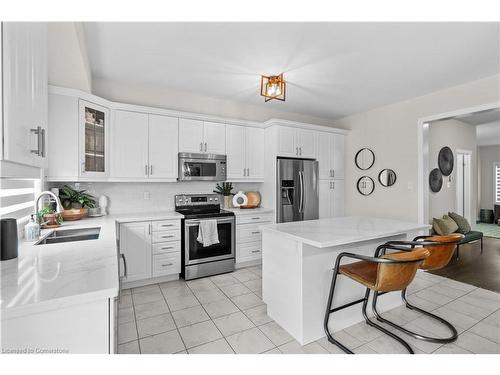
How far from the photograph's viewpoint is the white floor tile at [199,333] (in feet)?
6.73

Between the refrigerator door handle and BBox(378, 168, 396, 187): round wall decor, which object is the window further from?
the refrigerator door handle

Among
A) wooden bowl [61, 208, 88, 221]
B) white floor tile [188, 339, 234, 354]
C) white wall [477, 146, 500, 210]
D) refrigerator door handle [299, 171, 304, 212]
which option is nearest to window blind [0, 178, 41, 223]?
wooden bowl [61, 208, 88, 221]

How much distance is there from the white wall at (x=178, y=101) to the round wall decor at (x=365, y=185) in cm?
173

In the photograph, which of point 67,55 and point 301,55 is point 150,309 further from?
point 301,55

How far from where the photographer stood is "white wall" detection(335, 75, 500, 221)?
3.44 metres

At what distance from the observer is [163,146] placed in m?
3.45

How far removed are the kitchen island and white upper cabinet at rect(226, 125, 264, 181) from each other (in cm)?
180

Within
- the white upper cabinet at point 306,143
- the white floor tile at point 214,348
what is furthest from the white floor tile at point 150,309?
the white upper cabinet at point 306,143

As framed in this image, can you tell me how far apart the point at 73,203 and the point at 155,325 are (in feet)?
5.67

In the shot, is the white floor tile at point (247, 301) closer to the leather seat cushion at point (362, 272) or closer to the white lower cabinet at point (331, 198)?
the leather seat cushion at point (362, 272)

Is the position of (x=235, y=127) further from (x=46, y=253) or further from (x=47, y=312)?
(x=47, y=312)
